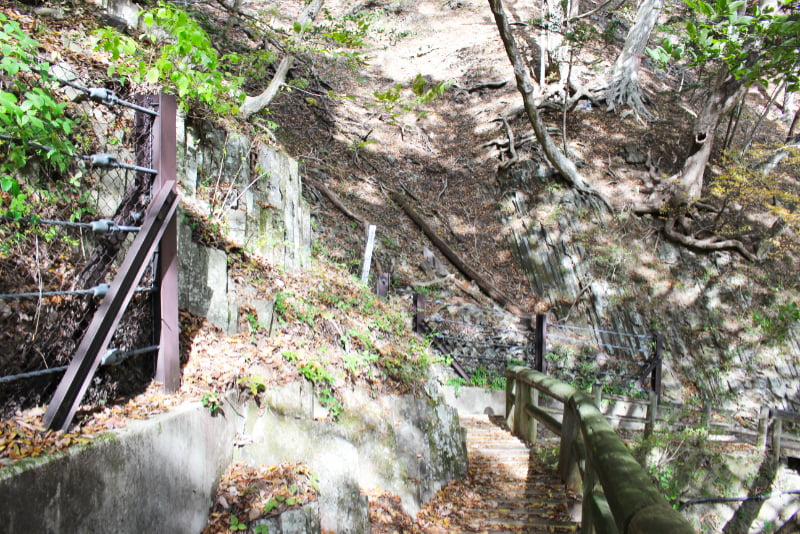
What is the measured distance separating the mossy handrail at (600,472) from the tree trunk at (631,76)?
1387 centimetres

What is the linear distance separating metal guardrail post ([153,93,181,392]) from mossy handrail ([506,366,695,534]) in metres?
2.44

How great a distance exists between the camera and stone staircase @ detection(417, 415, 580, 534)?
12.4ft

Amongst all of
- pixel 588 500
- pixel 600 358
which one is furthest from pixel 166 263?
pixel 600 358

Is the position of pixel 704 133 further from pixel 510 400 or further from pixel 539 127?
pixel 510 400

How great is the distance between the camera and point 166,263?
2826 mm

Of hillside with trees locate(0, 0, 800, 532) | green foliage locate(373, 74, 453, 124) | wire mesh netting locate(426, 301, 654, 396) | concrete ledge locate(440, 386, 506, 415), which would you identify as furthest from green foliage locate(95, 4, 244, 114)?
wire mesh netting locate(426, 301, 654, 396)

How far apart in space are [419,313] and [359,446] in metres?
4.25

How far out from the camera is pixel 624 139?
49.4 feet

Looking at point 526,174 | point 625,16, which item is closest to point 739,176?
point 526,174

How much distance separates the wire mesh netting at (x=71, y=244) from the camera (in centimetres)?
209

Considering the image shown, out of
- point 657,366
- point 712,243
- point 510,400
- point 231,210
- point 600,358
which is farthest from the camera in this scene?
point 712,243

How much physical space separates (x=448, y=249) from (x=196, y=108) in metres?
7.18

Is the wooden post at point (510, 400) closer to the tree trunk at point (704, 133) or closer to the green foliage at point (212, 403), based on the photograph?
the green foliage at point (212, 403)

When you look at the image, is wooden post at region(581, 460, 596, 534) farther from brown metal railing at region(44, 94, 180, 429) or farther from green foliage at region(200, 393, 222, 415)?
brown metal railing at region(44, 94, 180, 429)
